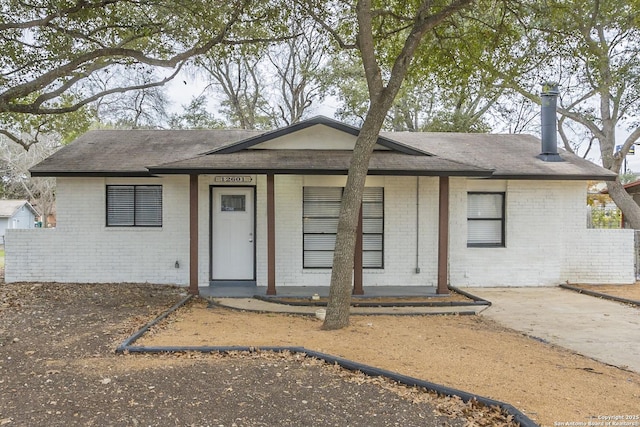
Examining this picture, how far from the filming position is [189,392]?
4172 mm

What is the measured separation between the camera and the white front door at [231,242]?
10578 mm

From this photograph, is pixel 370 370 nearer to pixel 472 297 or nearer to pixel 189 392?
pixel 189 392

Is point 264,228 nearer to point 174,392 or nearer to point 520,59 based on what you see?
point 174,392

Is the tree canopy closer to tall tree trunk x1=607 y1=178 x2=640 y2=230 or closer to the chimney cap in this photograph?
the chimney cap

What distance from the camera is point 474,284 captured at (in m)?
10.9

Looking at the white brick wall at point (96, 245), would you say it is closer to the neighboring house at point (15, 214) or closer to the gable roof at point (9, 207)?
the neighboring house at point (15, 214)

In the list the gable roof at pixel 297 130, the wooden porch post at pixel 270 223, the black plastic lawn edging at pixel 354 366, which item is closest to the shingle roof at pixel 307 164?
the gable roof at pixel 297 130

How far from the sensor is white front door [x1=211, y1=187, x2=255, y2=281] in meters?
10.6

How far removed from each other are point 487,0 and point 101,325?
993cm

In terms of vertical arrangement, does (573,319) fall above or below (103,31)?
below

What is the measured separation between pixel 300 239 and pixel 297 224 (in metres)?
0.36

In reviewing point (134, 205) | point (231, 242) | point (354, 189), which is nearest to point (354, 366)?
point (354, 189)

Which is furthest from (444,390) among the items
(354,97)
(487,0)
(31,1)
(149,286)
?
(354,97)

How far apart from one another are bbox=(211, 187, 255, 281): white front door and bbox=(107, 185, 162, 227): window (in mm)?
1379
